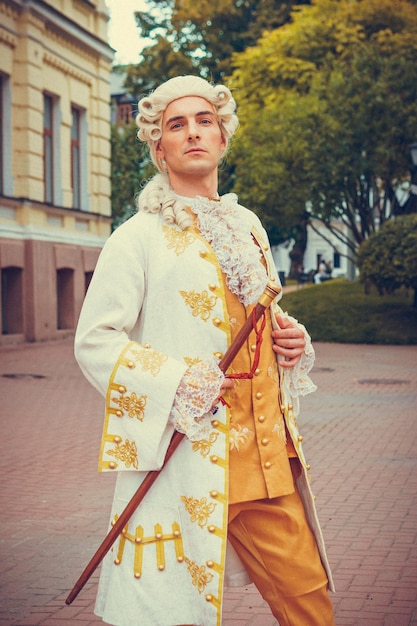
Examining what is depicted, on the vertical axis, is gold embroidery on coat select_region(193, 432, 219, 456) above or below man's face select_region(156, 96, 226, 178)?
below

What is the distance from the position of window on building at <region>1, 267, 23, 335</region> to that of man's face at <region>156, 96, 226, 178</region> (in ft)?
57.3

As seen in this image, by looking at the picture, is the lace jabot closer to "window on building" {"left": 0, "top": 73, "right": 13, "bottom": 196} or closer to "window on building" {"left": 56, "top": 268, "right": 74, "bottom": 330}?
"window on building" {"left": 0, "top": 73, "right": 13, "bottom": 196}

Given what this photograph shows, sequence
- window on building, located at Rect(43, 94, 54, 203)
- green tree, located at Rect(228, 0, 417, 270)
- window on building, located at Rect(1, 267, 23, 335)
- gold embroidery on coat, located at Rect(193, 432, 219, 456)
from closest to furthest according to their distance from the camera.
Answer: gold embroidery on coat, located at Rect(193, 432, 219, 456)
window on building, located at Rect(1, 267, 23, 335)
window on building, located at Rect(43, 94, 54, 203)
green tree, located at Rect(228, 0, 417, 270)

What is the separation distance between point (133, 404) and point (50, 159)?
2014 centimetres

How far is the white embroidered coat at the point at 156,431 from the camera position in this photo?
3.10 m

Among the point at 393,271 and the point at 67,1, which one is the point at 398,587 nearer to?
the point at 393,271

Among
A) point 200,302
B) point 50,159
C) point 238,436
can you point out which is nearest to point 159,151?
point 200,302

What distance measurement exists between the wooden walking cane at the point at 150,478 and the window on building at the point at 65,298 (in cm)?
1992

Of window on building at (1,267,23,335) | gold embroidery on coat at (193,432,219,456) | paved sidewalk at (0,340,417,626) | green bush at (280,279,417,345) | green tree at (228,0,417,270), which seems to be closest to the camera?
gold embroidery on coat at (193,432,219,456)

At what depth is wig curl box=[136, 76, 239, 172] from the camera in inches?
132

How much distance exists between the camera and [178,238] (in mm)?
3281

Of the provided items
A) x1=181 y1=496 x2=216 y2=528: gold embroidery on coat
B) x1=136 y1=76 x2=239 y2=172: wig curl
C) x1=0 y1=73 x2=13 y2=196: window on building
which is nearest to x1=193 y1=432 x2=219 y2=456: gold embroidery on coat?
Result: x1=181 y1=496 x2=216 y2=528: gold embroidery on coat

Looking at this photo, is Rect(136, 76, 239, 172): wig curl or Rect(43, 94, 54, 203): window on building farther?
Rect(43, 94, 54, 203): window on building

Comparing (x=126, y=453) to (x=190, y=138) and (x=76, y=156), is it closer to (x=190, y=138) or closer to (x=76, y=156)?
(x=190, y=138)
